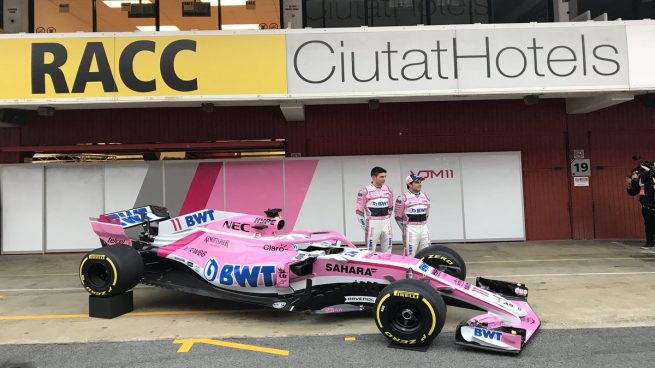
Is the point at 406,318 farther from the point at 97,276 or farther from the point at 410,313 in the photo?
the point at 97,276

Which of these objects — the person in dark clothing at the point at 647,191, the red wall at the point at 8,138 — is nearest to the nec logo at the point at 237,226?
the red wall at the point at 8,138

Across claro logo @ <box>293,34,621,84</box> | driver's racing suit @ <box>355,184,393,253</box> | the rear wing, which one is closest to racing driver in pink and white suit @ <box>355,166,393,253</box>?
driver's racing suit @ <box>355,184,393,253</box>

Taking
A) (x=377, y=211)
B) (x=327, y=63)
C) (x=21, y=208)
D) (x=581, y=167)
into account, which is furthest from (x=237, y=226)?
(x=581, y=167)

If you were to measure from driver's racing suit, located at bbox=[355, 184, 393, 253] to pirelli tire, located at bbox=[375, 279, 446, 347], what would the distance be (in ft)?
9.91

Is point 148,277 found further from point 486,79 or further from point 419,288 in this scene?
point 486,79

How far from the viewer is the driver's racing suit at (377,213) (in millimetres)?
7852

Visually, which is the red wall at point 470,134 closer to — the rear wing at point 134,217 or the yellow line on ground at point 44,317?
the rear wing at point 134,217

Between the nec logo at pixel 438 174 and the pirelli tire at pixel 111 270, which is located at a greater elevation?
the nec logo at pixel 438 174

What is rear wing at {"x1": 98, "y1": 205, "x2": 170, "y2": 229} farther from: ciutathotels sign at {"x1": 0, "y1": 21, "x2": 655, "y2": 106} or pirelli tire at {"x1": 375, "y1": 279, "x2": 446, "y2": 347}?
pirelli tire at {"x1": 375, "y1": 279, "x2": 446, "y2": 347}

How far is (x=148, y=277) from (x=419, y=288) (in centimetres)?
374

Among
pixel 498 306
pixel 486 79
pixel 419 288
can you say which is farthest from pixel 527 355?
pixel 486 79

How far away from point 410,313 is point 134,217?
4220 mm

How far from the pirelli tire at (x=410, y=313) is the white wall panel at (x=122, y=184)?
357 inches

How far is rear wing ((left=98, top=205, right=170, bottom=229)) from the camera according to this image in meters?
6.55
